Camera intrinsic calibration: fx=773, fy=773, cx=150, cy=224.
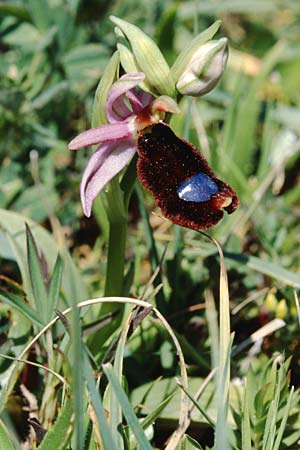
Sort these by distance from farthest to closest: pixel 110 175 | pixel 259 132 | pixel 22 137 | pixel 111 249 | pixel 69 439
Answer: pixel 259 132 → pixel 22 137 → pixel 111 249 → pixel 110 175 → pixel 69 439

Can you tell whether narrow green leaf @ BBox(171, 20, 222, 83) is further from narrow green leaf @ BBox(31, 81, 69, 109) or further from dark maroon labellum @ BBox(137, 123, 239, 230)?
narrow green leaf @ BBox(31, 81, 69, 109)

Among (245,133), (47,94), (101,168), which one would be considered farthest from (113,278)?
(245,133)

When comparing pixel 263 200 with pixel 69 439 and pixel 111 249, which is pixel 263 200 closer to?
pixel 111 249

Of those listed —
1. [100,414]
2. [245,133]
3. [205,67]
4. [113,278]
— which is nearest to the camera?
[100,414]

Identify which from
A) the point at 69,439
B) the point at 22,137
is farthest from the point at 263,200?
the point at 69,439

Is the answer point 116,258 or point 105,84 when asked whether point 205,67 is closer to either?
point 105,84

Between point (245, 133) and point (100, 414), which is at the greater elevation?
point (100, 414)

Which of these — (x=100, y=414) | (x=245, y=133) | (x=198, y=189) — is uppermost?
(x=198, y=189)

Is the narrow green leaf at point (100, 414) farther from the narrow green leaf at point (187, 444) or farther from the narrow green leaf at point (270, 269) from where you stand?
the narrow green leaf at point (270, 269)
